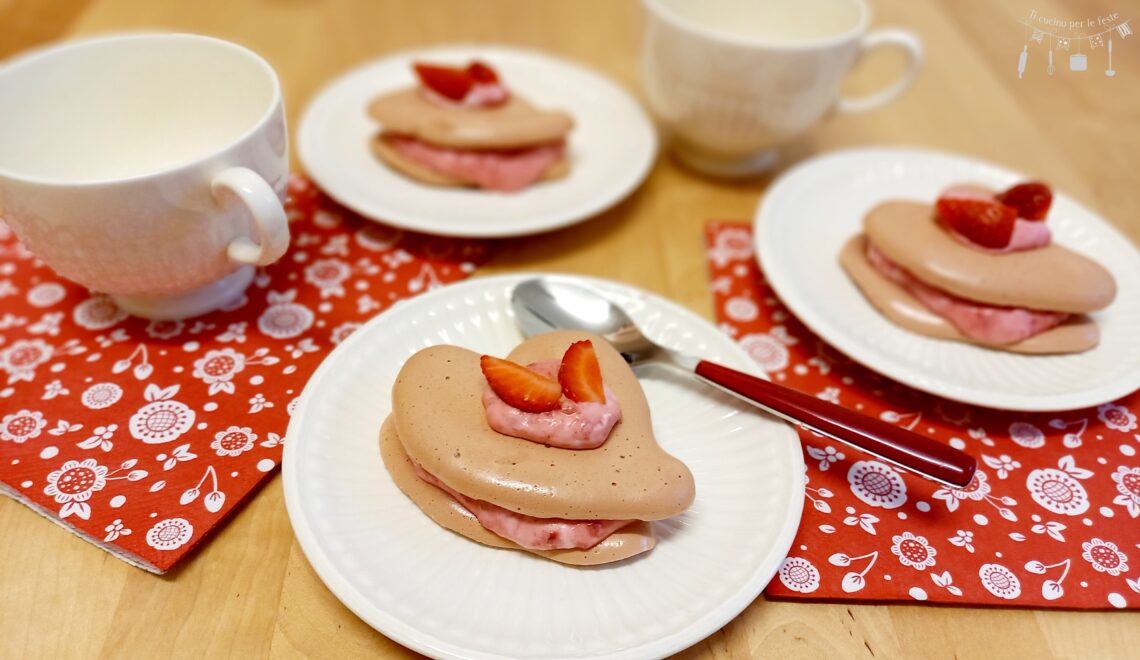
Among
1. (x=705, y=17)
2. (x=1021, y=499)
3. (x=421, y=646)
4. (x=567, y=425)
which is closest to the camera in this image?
(x=421, y=646)

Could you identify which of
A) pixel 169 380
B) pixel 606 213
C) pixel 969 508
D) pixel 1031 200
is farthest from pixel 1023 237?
pixel 169 380

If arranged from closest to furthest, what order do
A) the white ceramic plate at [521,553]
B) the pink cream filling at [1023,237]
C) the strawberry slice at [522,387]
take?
1. the white ceramic plate at [521,553]
2. the strawberry slice at [522,387]
3. the pink cream filling at [1023,237]

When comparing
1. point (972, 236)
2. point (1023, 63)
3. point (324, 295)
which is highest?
point (1023, 63)

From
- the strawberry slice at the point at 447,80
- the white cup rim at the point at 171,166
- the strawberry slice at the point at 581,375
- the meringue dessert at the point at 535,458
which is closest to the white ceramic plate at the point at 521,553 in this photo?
the meringue dessert at the point at 535,458

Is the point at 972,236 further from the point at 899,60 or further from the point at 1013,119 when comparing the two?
the point at 899,60

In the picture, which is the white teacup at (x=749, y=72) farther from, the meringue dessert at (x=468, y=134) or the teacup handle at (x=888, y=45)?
the meringue dessert at (x=468, y=134)

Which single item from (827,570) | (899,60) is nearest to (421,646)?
(827,570)
